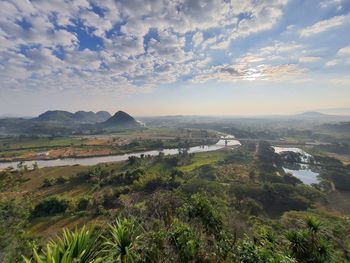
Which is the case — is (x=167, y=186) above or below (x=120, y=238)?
below

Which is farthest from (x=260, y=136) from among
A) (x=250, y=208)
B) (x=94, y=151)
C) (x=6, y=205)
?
(x=6, y=205)

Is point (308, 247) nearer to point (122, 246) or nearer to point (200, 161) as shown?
point (122, 246)

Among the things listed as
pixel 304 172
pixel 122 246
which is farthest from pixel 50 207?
pixel 304 172

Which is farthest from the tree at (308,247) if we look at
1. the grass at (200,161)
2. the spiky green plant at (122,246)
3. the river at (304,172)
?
the grass at (200,161)

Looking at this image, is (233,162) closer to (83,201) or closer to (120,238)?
(83,201)

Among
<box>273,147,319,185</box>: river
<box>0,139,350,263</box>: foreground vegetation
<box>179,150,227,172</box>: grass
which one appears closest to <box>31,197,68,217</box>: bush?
<box>0,139,350,263</box>: foreground vegetation

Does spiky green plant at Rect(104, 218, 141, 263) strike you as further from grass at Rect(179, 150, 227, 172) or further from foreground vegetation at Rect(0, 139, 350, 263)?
grass at Rect(179, 150, 227, 172)

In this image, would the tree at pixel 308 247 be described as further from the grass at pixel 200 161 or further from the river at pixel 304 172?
the grass at pixel 200 161

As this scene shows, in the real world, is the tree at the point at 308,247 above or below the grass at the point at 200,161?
above

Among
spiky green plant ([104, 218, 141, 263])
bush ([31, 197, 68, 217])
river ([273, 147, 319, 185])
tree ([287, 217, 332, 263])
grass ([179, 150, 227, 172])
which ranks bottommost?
river ([273, 147, 319, 185])
